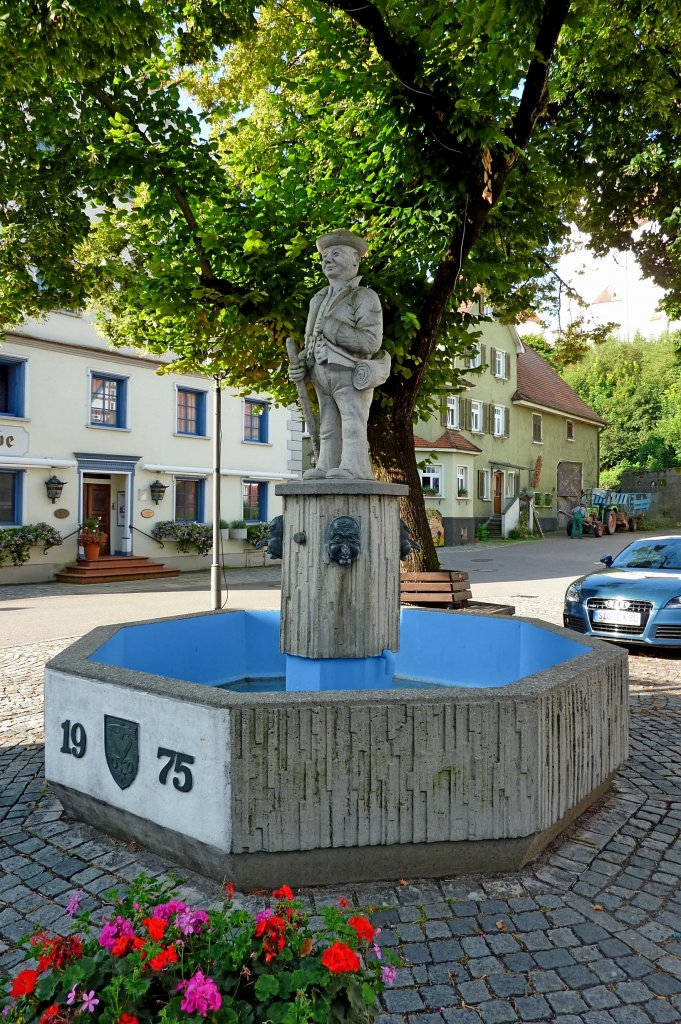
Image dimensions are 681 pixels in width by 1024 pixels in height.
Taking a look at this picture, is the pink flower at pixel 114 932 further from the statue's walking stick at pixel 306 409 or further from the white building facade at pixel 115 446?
the white building facade at pixel 115 446

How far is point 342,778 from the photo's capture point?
3566 mm

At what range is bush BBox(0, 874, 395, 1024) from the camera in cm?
187

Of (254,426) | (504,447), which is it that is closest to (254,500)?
(254,426)

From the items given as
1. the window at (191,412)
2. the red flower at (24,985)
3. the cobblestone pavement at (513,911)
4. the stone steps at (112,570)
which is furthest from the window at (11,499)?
the red flower at (24,985)

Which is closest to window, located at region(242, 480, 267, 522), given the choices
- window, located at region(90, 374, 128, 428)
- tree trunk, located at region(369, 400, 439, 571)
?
window, located at region(90, 374, 128, 428)

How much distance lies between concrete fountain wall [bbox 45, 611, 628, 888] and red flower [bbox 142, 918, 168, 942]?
145 centimetres

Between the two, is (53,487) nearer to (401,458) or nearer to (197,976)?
(401,458)

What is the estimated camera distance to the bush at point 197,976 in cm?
187

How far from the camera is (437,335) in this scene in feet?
33.8

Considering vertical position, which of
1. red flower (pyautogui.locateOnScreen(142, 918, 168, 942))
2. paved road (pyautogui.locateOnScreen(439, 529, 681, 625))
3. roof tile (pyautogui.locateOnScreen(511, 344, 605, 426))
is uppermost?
roof tile (pyautogui.locateOnScreen(511, 344, 605, 426))

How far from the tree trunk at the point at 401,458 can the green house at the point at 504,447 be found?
19968mm

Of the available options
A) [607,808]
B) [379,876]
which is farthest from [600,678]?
[379,876]

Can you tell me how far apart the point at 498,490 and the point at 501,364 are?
253 inches

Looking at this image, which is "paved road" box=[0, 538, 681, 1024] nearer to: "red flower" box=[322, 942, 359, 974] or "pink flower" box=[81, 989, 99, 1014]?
"pink flower" box=[81, 989, 99, 1014]
